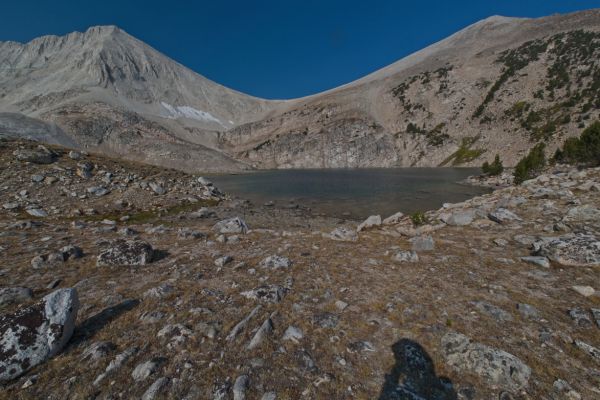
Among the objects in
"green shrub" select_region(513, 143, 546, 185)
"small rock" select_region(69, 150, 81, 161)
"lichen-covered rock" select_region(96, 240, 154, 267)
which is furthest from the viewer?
"green shrub" select_region(513, 143, 546, 185)

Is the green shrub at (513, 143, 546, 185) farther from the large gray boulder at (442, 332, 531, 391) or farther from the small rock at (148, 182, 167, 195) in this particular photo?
the small rock at (148, 182, 167, 195)

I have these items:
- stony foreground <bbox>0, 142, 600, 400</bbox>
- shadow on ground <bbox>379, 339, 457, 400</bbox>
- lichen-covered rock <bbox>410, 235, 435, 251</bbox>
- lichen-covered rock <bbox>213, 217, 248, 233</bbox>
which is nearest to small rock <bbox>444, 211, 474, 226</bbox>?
stony foreground <bbox>0, 142, 600, 400</bbox>

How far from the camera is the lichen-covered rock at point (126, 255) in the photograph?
7.70 metres

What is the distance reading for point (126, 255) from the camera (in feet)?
26.1

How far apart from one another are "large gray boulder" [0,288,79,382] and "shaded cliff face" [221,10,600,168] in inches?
5085

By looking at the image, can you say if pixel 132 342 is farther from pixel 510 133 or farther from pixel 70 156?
pixel 510 133


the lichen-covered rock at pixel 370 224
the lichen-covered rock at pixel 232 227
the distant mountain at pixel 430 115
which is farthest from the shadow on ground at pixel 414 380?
the distant mountain at pixel 430 115

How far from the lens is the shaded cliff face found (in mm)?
109938

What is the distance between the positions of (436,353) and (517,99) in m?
169

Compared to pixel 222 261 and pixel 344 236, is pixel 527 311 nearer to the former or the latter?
pixel 344 236

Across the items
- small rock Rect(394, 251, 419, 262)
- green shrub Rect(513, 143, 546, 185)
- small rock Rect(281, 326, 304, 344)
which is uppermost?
small rock Rect(281, 326, 304, 344)

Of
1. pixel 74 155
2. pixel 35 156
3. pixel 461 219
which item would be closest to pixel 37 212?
pixel 35 156

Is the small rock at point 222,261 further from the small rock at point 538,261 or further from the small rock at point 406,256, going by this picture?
the small rock at point 538,261

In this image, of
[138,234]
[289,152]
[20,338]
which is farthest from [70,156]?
[289,152]
